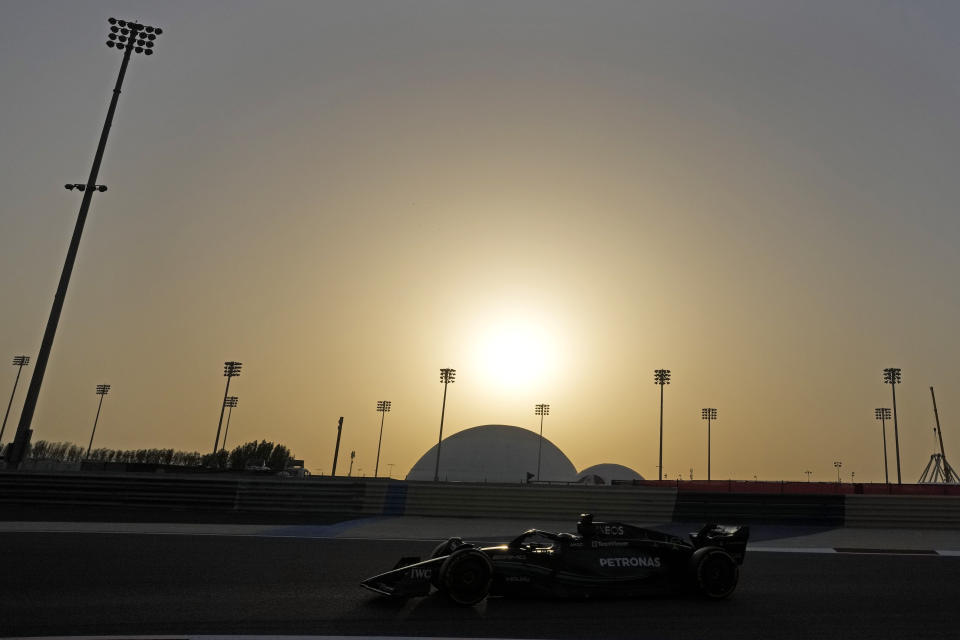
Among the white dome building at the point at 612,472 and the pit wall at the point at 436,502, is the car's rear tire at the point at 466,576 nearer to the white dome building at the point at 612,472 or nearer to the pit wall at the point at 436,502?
the pit wall at the point at 436,502

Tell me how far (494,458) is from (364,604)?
356ft

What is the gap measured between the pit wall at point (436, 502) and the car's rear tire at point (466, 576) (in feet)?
50.6

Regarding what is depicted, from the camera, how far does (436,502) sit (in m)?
26.6

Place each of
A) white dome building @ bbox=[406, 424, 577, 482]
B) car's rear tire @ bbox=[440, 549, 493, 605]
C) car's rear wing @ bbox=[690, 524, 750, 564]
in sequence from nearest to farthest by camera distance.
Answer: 1. car's rear tire @ bbox=[440, 549, 493, 605]
2. car's rear wing @ bbox=[690, 524, 750, 564]
3. white dome building @ bbox=[406, 424, 577, 482]

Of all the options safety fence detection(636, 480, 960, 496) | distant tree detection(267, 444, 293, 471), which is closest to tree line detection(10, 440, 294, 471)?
distant tree detection(267, 444, 293, 471)

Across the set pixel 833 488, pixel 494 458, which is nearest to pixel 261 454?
pixel 494 458

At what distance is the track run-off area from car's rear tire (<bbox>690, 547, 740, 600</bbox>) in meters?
0.24

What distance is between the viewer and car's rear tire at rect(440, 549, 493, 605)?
31.1 feet

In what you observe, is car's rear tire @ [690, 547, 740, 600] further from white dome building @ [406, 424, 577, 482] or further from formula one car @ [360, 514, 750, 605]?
white dome building @ [406, 424, 577, 482]

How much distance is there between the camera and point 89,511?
24125mm

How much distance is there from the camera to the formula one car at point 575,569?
9.65 metres

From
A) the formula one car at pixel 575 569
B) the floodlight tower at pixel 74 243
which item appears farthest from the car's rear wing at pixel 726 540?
the floodlight tower at pixel 74 243

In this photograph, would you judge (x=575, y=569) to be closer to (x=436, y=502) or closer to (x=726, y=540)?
(x=726, y=540)

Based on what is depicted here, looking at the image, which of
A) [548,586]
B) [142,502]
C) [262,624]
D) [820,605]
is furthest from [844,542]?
[142,502]
